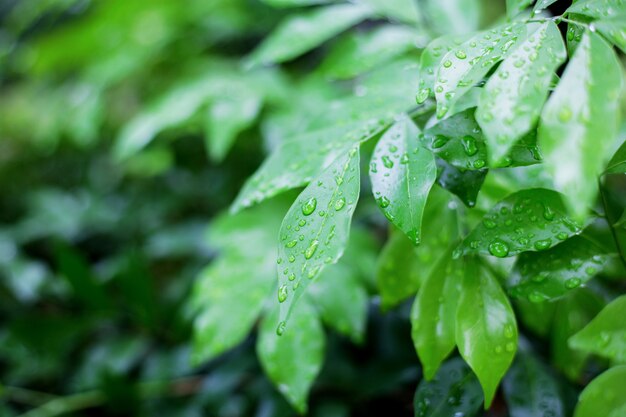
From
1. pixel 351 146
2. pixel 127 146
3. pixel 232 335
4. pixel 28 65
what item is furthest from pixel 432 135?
pixel 28 65

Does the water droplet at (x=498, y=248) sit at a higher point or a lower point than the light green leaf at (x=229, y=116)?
higher

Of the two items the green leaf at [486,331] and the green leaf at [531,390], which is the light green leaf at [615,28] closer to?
the green leaf at [486,331]

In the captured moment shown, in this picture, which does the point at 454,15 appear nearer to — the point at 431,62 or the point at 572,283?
the point at 431,62

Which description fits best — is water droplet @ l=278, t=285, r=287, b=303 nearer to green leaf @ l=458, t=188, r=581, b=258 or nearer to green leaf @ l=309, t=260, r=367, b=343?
green leaf @ l=458, t=188, r=581, b=258

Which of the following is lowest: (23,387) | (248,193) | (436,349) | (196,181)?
(23,387)

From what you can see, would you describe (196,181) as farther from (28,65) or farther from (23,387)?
(28,65)

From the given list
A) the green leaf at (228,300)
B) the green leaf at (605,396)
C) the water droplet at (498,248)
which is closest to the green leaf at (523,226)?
the water droplet at (498,248)
